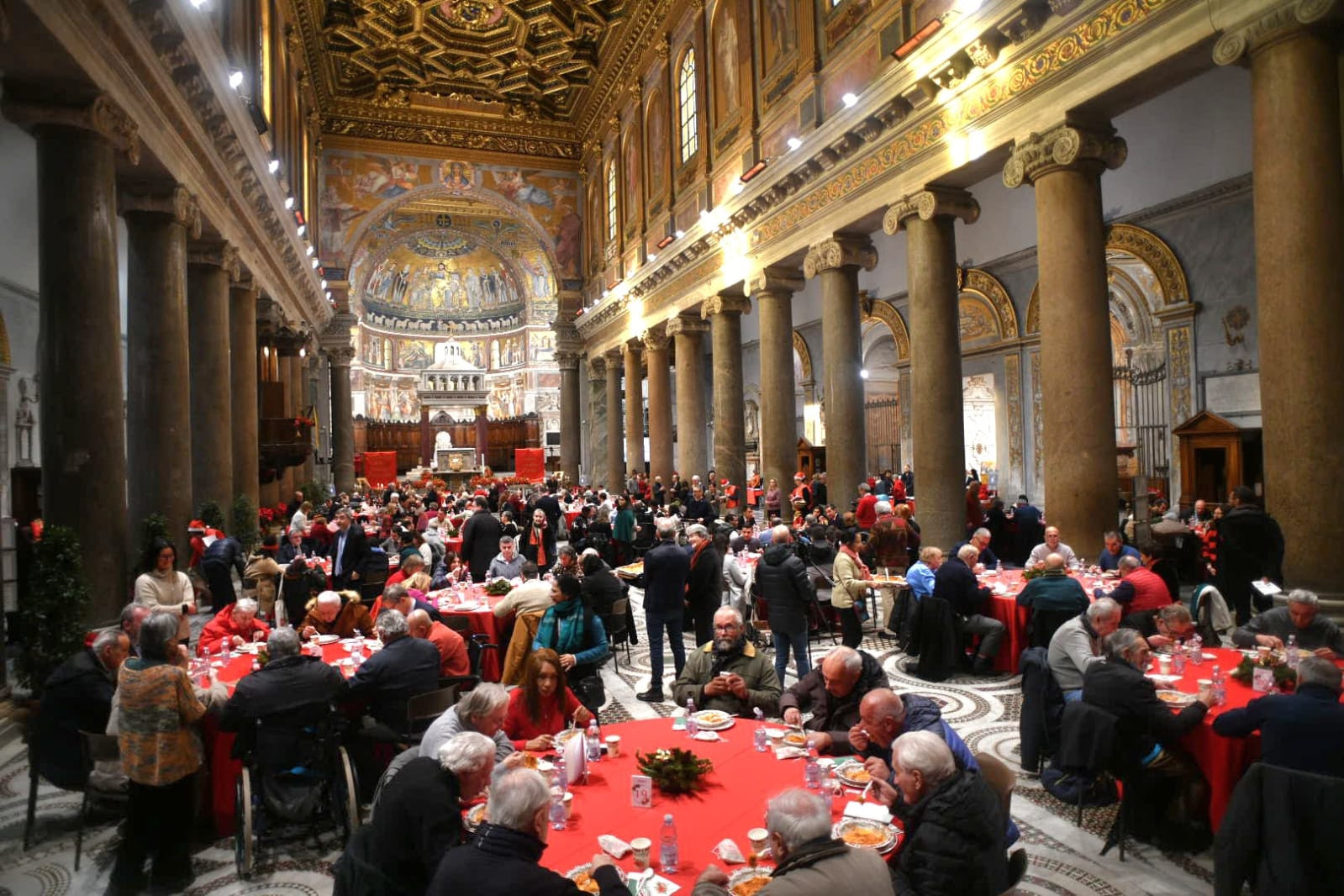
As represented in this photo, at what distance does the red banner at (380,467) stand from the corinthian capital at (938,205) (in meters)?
25.7

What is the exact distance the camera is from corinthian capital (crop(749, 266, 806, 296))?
46.9 ft

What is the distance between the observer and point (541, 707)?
4102mm

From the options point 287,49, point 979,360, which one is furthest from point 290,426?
point 979,360

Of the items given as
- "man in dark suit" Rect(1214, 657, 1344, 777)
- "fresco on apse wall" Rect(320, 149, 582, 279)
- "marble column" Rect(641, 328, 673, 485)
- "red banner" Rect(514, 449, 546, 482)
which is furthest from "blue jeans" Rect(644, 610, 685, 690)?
"red banner" Rect(514, 449, 546, 482)

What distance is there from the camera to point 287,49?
706 inches

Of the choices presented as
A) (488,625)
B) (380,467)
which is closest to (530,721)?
(488,625)

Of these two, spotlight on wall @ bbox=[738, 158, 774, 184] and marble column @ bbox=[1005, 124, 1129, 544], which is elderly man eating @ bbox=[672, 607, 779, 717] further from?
spotlight on wall @ bbox=[738, 158, 774, 184]

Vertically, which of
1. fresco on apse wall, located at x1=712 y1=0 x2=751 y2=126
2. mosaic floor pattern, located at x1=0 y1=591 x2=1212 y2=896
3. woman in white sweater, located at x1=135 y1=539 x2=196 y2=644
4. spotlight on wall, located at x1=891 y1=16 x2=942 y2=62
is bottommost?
mosaic floor pattern, located at x1=0 y1=591 x2=1212 y2=896

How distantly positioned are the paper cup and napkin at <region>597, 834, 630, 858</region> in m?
0.03

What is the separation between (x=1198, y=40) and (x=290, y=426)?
570 inches

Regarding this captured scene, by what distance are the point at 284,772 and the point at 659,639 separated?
3320 millimetres

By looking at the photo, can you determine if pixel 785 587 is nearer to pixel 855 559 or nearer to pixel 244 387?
pixel 855 559

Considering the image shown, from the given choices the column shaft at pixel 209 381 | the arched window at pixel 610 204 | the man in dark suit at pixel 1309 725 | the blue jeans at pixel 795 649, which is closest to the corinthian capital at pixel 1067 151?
the blue jeans at pixel 795 649

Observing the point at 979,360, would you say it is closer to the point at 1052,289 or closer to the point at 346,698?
the point at 1052,289
